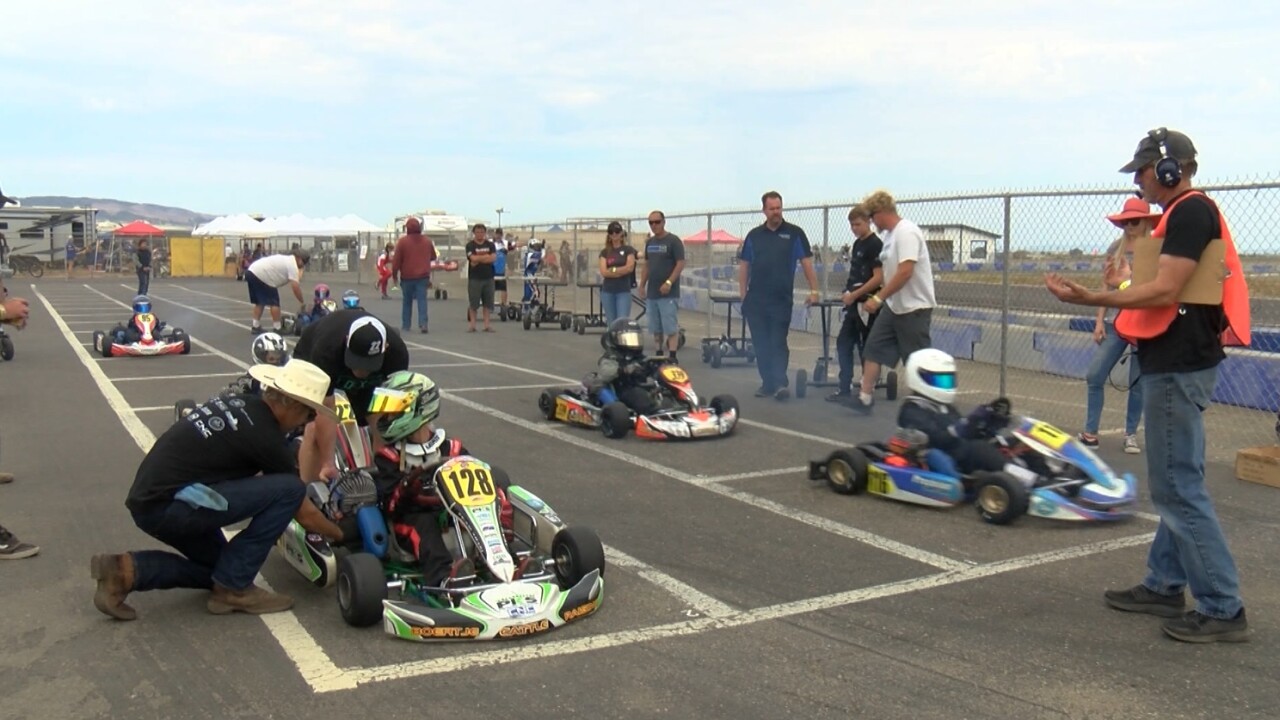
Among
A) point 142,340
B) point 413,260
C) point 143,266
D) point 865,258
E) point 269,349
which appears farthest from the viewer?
point 143,266

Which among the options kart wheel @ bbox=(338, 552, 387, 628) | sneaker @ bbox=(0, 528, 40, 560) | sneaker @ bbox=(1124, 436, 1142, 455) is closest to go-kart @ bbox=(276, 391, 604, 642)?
kart wheel @ bbox=(338, 552, 387, 628)

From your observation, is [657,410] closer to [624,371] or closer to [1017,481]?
[624,371]

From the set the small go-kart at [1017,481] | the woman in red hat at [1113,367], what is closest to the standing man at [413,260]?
the woman in red hat at [1113,367]

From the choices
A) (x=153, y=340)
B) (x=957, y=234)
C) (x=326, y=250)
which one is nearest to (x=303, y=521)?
(x=957, y=234)

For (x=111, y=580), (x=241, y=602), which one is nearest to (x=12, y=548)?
(x=111, y=580)

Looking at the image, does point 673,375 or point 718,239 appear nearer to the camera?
point 673,375

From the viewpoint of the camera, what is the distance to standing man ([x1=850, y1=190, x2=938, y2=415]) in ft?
28.3

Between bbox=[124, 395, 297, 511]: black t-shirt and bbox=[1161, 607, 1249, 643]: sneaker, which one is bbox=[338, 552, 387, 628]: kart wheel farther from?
bbox=[1161, 607, 1249, 643]: sneaker

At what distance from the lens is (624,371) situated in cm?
884

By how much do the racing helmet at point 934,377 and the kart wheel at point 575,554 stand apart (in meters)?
2.65

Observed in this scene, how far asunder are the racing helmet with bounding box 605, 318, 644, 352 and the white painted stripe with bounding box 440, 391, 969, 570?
0.86m

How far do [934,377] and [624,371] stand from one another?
3125 millimetres

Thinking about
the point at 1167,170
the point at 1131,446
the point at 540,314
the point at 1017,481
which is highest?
the point at 1167,170

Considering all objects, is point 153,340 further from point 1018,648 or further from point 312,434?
point 1018,648
